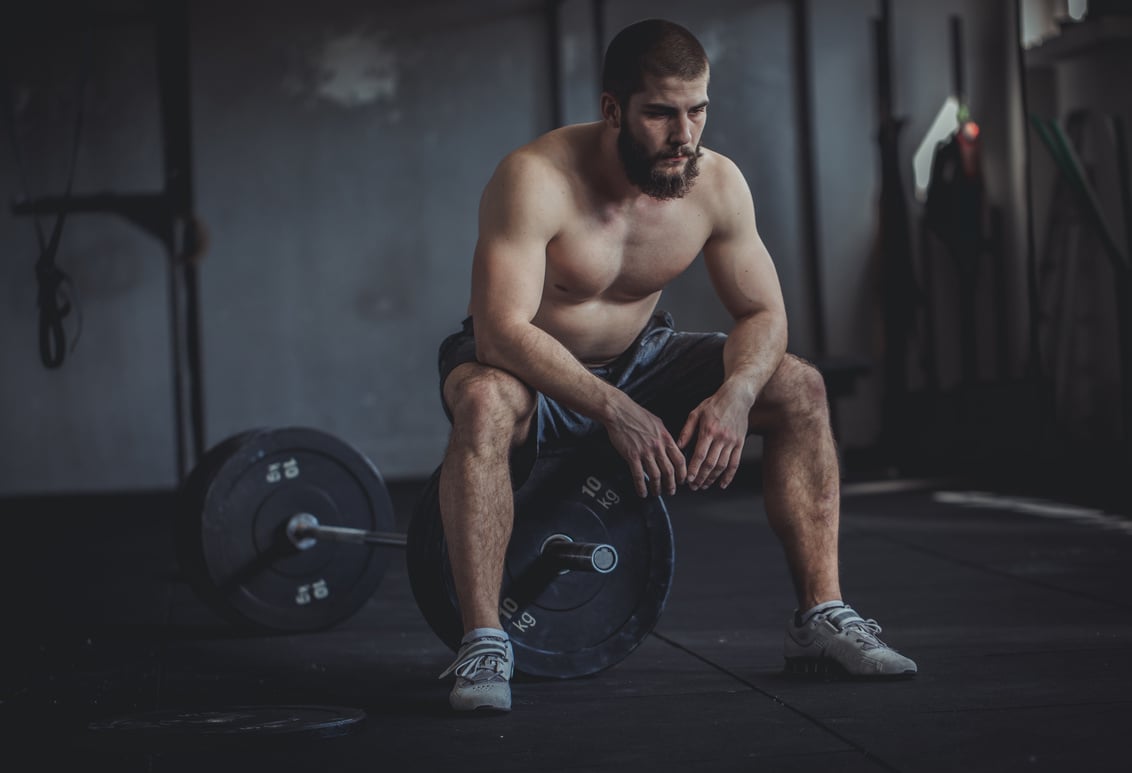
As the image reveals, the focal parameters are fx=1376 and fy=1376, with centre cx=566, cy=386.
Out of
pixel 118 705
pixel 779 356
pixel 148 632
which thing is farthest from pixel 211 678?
pixel 779 356

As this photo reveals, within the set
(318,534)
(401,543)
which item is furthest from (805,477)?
(318,534)

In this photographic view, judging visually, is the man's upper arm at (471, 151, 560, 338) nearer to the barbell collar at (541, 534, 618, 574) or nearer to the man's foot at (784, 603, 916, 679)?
the barbell collar at (541, 534, 618, 574)

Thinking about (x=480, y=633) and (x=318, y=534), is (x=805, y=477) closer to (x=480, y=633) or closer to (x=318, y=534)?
(x=480, y=633)

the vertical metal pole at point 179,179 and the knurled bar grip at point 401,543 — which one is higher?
the vertical metal pole at point 179,179

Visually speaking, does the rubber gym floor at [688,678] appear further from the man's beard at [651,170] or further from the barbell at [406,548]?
the man's beard at [651,170]

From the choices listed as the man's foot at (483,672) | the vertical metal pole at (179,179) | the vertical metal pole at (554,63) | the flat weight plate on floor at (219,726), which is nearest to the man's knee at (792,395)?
the man's foot at (483,672)

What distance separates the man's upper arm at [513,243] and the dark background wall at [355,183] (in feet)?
15.3

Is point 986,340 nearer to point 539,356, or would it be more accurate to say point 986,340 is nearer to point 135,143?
point 135,143

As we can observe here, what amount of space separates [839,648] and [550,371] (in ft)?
2.01

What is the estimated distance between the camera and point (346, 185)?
6805mm

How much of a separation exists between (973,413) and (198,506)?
364 centimetres

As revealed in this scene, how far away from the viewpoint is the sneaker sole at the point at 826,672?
207 centimetres

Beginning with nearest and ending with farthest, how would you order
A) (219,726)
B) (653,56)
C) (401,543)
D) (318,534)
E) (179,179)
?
(219,726) → (653,56) → (401,543) → (318,534) → (179,179)

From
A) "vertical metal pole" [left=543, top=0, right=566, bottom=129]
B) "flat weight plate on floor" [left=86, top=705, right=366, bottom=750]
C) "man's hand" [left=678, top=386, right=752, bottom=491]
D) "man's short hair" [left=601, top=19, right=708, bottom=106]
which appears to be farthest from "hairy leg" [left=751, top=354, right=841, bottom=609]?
"vertical metal pole" [left=543, top=0, right=566, bottom=129]
